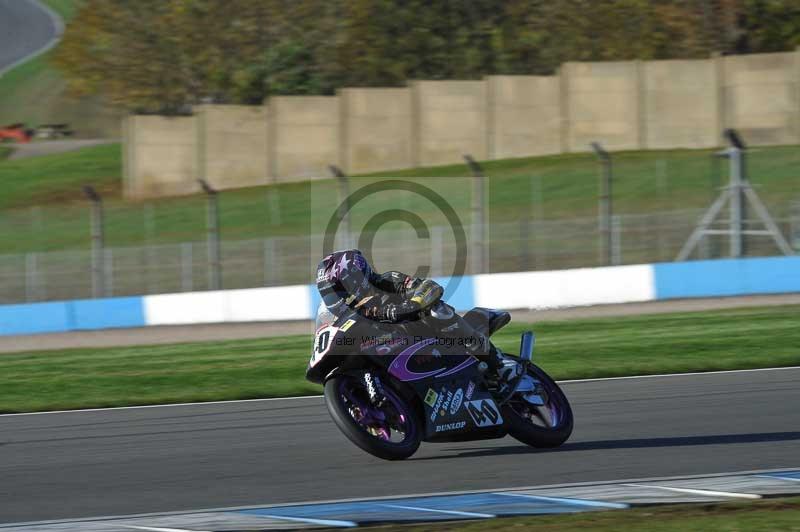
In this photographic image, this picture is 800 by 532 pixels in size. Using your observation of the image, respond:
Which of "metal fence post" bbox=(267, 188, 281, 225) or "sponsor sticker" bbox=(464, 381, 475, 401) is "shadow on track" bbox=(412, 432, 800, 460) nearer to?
"sponsor sticker" bbox=(464, 381, 475, 401)

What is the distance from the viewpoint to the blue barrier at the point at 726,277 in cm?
2119

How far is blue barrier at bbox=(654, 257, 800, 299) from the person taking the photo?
21188 millimetres

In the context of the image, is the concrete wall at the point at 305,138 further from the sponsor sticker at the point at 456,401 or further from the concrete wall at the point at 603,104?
the sponsor sticker at the point at 456,401

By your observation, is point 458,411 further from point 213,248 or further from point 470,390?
point 213,248

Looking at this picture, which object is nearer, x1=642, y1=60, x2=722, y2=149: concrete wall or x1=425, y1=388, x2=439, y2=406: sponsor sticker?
x1=425, y1=388, x2=439, y2=406: sponsor sticker

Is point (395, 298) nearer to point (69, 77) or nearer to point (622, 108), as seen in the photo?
point (622, 108)

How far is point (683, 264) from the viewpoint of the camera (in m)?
21.4

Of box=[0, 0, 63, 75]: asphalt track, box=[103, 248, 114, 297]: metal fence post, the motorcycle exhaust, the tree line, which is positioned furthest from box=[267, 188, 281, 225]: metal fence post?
box=[0, 0, 63, 75]: asphalt track

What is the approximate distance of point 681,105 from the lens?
3575cm

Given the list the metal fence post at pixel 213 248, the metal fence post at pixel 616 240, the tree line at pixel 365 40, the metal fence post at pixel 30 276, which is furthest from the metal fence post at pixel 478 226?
the tree line at pixel 365 40

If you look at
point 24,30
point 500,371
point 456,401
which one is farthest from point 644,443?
point 24,30

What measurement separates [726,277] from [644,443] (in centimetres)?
1293

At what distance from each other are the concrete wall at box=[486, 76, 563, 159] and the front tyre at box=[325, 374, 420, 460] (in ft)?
96.3

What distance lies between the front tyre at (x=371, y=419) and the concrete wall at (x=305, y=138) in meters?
29.9
